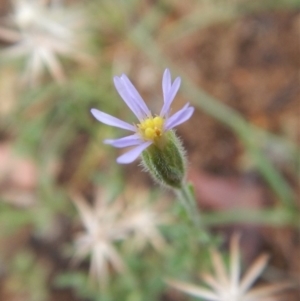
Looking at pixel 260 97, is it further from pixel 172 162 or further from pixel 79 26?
pixel 172 162

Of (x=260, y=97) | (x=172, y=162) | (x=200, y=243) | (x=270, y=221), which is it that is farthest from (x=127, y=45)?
(x=172, y=162)

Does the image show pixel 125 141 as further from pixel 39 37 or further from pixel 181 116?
pixel 39 37

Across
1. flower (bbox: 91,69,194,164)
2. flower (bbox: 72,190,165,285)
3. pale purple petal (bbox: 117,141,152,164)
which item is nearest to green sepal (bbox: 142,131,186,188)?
flower (bbox: 91,69,194,164)

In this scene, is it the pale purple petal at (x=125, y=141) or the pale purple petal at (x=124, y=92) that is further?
the pale purple petal at (x=124, y=92)

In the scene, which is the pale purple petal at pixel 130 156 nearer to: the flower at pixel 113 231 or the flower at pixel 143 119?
the flower at pixel 143 119

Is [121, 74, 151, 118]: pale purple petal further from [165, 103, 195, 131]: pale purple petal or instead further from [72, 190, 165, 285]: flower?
[72, 190, 165, 285]: flower

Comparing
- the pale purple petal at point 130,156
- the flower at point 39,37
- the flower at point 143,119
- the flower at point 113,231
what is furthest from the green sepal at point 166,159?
the flower at point 39,37

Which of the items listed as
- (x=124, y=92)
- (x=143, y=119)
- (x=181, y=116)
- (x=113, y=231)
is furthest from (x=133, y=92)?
(x=113, y=231)

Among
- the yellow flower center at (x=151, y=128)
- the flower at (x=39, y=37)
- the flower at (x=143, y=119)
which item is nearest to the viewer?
the flower at (x=143, y=119)
